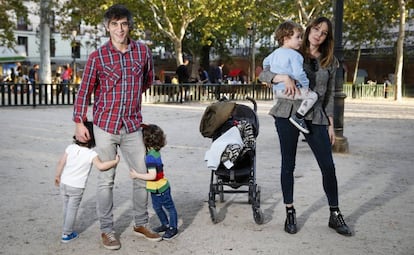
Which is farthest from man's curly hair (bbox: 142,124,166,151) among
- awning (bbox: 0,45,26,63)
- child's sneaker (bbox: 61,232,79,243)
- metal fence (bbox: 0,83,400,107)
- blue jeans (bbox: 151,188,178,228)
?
awning (bbox: 0,45,26,63)

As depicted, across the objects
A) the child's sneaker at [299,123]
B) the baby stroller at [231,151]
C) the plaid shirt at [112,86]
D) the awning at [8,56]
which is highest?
the awning at [8,56]

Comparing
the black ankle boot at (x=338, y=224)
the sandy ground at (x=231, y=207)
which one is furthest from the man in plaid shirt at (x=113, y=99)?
the black ankle boot at (x=338, y=224)

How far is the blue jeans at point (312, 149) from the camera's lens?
4.84m

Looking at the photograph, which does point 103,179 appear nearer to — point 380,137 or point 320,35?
point 320,35

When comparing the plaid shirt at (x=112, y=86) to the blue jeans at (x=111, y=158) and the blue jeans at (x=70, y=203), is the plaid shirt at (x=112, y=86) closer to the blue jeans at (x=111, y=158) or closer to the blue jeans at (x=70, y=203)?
the blue jeans at (x=111, y=158)

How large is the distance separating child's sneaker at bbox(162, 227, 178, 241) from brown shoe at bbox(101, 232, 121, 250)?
431 millimetres

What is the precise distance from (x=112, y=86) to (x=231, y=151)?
57.1 inches

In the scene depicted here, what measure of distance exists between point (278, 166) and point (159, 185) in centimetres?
400

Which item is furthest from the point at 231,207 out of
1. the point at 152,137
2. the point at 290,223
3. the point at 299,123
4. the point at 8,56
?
the point at 8,56

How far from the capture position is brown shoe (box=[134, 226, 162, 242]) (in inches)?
182

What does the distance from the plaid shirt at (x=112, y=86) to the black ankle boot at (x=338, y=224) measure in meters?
1.99

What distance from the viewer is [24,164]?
8.27 meters

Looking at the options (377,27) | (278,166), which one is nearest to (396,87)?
(377,27)

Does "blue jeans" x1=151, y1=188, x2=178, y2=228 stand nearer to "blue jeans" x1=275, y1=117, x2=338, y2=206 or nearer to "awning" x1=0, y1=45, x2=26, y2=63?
"blue jeans" x1=275, y1=117, x2=338, y2=206
